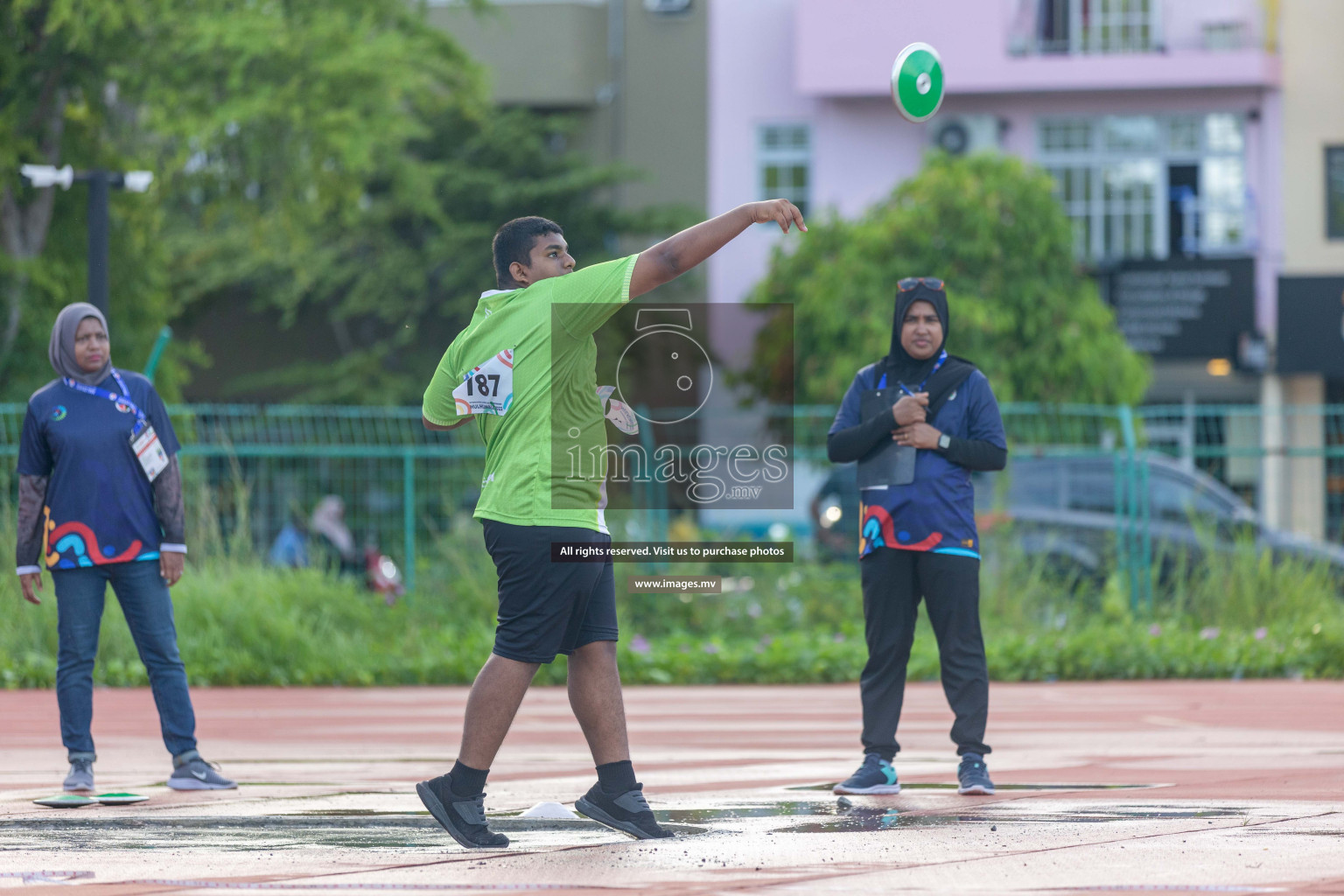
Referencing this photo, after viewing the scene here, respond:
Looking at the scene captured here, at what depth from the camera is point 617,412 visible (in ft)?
18.6

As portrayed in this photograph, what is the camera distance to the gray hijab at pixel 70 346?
6758 millimetres

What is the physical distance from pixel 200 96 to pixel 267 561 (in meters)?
7.30

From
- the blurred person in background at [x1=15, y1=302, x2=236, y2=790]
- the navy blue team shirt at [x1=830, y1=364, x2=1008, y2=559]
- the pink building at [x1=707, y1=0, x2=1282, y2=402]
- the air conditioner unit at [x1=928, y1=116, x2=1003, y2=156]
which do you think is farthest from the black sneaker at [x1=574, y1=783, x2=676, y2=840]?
the air conditioner unit at [x1=928, y1=116, x2=1003, y2=156]

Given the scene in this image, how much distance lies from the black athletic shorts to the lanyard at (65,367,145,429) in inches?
92.0

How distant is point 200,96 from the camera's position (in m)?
18.7

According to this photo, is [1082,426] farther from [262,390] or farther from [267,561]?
[262,390]

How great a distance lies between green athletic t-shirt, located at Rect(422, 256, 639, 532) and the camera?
16.6 feet

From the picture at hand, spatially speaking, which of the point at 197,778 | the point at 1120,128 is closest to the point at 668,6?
the point at 1120,128

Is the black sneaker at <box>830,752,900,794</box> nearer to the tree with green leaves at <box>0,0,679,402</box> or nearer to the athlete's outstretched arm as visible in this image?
the athlete's outstretched arm

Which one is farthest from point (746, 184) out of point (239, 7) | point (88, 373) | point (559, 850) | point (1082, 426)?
point (559, 850)

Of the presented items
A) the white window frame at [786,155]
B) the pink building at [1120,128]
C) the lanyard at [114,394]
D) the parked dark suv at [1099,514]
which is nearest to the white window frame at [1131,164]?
the pink building at [1120,128]

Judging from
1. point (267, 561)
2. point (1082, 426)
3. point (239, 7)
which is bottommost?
point (267, 561)

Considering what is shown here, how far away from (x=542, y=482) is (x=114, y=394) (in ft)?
8.26

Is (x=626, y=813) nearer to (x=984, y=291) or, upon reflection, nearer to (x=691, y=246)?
(x=691, y=246)
